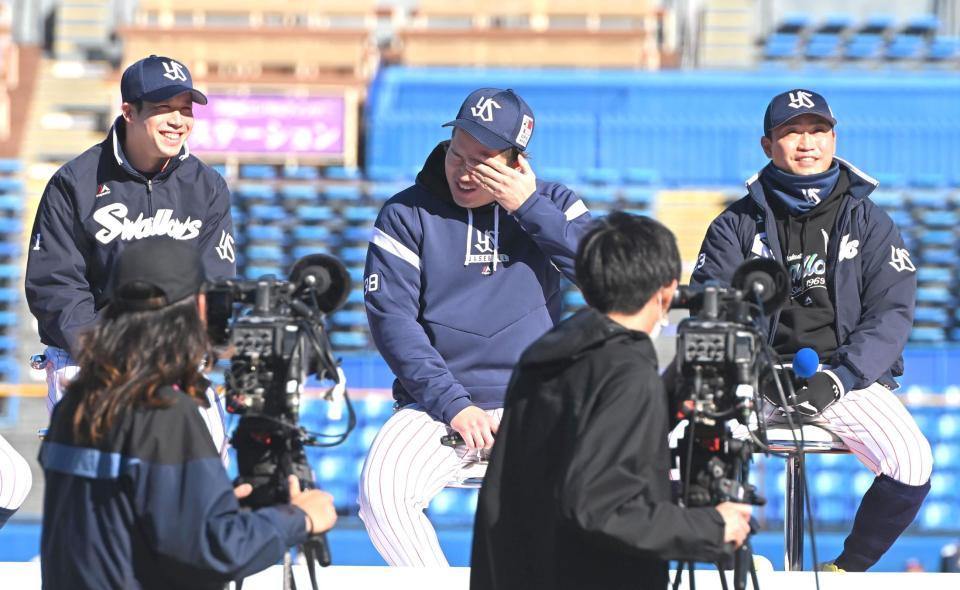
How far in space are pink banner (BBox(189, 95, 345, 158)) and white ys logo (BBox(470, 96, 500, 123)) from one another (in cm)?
1015

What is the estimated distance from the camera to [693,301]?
2939 millimetres

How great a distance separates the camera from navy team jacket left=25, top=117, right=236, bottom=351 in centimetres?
391

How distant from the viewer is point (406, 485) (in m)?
3.90

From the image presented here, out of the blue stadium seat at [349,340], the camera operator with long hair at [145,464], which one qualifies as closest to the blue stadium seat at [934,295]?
the blue stadium seat at [349,340]

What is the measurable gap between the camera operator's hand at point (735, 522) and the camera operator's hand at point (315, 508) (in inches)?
27.5

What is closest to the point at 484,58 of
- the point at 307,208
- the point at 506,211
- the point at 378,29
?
the point at 378,29

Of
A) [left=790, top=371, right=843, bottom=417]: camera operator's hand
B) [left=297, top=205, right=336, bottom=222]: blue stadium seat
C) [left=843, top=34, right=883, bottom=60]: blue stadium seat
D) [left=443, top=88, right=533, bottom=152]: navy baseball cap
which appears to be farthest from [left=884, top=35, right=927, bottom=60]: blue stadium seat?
[left=443, top=88, right=533, bottom=152]: navy baseball cap

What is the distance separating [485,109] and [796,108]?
3.24 ft

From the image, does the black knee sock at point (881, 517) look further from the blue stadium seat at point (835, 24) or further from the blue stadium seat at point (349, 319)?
the blue stadium seat at point (835, 24)

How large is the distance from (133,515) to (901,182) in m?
11.4

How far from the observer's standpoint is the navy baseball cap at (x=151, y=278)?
247 cm

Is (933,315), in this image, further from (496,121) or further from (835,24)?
(496,121)

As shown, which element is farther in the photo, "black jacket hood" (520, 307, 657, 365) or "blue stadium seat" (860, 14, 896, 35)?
"blue stadium seat" (860, 14, 896, 35)

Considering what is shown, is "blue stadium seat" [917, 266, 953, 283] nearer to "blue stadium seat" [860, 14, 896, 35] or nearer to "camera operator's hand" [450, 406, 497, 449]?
"blue stadium seat" [860, 14, 896, 35]
